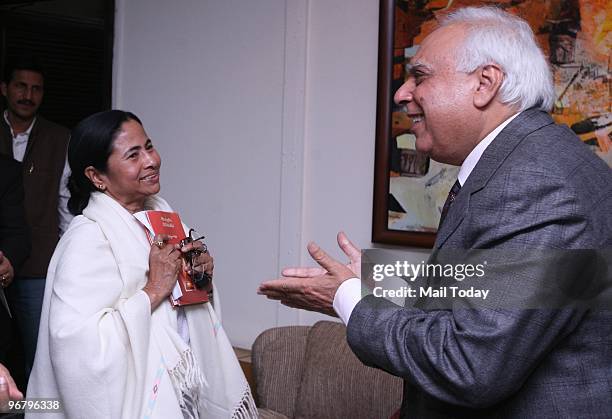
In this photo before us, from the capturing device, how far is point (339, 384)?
10.2ft

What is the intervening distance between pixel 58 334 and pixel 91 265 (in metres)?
0.22

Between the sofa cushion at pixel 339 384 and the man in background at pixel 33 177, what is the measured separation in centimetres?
154

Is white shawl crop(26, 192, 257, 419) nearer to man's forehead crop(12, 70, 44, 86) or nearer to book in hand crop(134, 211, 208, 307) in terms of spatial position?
book in hand crop(134, 211, 208, 307)

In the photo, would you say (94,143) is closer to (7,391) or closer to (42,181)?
(7,391)

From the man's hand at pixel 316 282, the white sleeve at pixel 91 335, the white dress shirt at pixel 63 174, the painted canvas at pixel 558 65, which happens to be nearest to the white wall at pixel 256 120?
the painted canvas at pixel 558 65

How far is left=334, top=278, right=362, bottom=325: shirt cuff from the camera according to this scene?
1.49 m

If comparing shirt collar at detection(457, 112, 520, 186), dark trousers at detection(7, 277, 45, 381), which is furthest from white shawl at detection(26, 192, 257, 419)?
dark trousers at detection(7, 277, 45, 381)

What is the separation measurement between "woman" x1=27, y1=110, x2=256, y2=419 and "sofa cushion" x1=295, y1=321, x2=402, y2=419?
64 cm

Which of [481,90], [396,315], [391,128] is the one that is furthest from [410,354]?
[391,128]

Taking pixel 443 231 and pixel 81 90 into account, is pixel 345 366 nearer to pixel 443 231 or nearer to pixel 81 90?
pixel 443 231

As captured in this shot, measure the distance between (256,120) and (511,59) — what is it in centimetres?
255

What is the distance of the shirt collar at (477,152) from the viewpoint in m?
1.51

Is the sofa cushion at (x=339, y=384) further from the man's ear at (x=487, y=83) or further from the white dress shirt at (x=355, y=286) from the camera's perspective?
the man's ear at (x=487, y=83)

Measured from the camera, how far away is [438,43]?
61.6 inches
